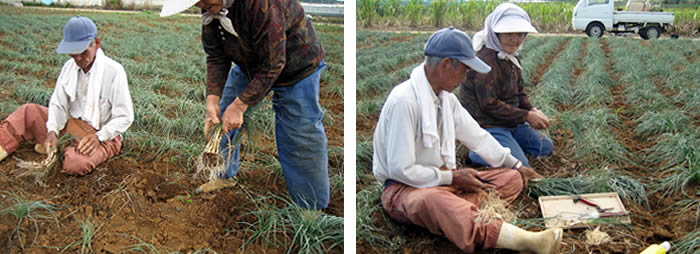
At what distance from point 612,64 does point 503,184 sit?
Answer: 702 mm

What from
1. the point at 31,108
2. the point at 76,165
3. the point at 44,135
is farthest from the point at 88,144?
the point at 31,108

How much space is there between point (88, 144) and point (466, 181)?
70.2 inches

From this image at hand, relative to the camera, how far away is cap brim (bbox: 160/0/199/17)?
6.48 feet

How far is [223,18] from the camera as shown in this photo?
2.08 metres

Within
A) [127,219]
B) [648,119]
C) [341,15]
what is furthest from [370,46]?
[127,219]

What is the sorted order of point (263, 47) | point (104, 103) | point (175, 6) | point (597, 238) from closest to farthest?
point (597, 238) → point (175, 6) → point (263, 47) → point (104, 103)

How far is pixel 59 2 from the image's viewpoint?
230 centimetres

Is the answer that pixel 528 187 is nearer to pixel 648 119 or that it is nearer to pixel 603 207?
pixel 603 207

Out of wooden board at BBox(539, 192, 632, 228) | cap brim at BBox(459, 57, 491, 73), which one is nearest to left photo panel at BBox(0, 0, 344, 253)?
cap brim at BBox(459, 57, 491, 73)

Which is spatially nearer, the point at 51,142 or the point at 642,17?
the point at 642,17

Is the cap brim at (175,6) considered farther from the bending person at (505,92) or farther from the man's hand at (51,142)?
the bending person at (505,92)

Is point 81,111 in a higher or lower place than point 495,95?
lower

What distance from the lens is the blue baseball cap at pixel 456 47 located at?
184 centimetres

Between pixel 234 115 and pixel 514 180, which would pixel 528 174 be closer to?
pixel 514 180
